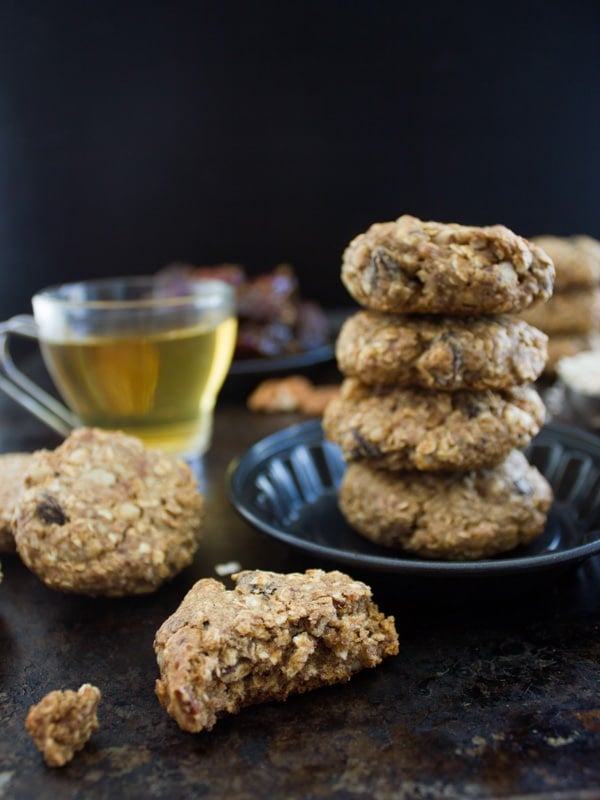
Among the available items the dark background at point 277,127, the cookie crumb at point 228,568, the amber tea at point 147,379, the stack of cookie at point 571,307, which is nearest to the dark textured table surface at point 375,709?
the cookie crumb at point 228,568

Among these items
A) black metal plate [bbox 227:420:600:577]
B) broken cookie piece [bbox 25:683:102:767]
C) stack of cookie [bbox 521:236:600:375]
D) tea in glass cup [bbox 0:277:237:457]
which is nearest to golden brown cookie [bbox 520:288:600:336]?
stack of cookie [bbox 521:236:600:375]

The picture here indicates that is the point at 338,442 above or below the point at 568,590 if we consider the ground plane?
above

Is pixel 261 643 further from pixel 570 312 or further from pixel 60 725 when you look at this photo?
pixel 570 312

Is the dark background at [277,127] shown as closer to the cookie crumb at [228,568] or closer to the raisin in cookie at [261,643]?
the cookie crumb at [228,568]

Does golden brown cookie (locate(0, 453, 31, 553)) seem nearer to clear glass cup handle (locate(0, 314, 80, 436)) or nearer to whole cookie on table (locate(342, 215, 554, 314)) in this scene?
→ clear glass cup handle (locate(0, 314, 80, 436))

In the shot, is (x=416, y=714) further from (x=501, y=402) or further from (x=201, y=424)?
(x=201, y=424)

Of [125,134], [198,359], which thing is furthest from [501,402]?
[125,134]
